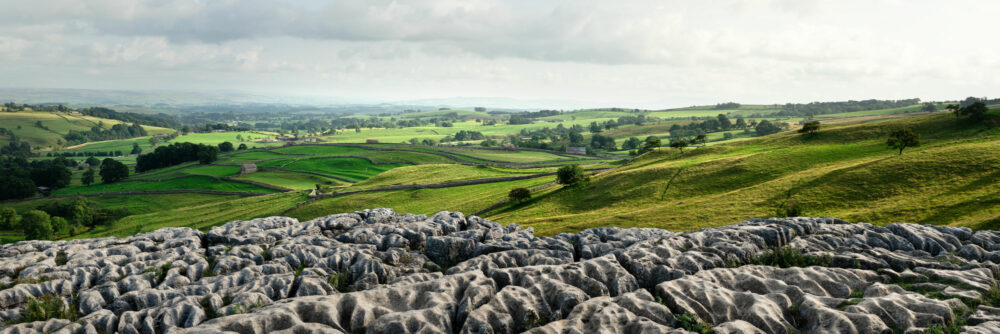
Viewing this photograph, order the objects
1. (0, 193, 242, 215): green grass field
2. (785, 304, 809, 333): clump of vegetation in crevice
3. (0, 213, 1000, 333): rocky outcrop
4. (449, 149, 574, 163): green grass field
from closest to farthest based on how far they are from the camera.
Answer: (785, 304, 809, 333): clump of vegetation in crevice → (0, 213, 1000, 333): rocky outcrop → (0, 193, 242, 215): green grass field → (449, 149, 574, 163): green grass field

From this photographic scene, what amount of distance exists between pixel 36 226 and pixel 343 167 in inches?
3038

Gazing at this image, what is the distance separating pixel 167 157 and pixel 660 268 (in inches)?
7907

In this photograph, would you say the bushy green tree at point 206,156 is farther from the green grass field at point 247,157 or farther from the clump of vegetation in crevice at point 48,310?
the clump of vegetation in crevice at point 48,310

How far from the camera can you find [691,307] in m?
17.4

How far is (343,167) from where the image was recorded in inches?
5851

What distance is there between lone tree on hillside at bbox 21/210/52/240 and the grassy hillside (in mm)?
91360

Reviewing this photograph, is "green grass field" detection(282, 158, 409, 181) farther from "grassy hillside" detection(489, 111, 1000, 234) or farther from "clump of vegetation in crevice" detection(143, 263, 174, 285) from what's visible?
"clump of vegetation in crevice" detection(143, 263, 174, 285)

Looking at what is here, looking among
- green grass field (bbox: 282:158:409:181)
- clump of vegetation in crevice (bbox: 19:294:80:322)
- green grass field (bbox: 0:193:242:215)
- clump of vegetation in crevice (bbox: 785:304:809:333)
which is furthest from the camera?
green grass field (bbox: 282:158:409:181)

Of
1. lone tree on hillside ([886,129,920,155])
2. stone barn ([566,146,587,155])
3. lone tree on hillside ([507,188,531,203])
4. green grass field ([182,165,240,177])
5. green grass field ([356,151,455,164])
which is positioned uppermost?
lone tree on hillside ([886,129,920,155])

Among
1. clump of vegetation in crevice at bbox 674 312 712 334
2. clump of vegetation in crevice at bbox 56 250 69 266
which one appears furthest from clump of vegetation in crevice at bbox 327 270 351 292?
clump of vegetation in crevice at bbox 56 250 69 266

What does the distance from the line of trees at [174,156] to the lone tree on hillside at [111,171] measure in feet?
72.3

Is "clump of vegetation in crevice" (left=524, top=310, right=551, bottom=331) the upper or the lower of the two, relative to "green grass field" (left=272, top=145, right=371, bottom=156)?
upper

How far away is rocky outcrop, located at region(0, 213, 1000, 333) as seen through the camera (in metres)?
16.5

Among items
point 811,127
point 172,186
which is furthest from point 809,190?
point 172,186
